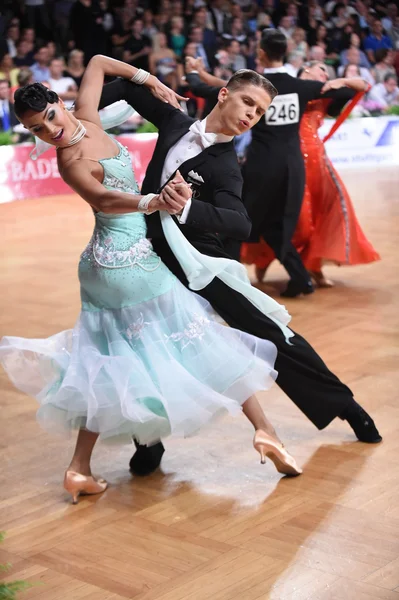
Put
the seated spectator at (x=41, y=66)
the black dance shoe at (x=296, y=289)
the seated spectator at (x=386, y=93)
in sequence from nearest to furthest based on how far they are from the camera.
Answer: the black dance shoe at (x=296, y=289) → the seated spectator at (x=41, y=66) → the seated spectator at (x=386, y=93)

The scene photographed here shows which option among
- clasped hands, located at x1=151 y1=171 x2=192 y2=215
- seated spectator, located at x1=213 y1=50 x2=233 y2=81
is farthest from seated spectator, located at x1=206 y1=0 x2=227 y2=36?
clasped hands, located at x1=151 y1=171 x2=192 y2=215

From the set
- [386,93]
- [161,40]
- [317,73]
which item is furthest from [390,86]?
[317,73]

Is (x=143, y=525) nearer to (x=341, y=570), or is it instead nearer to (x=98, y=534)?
(x=98, y=534)

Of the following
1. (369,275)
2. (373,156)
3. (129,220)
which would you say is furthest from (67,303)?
(373,156)

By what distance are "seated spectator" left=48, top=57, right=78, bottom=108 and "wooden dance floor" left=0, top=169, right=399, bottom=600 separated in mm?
7341

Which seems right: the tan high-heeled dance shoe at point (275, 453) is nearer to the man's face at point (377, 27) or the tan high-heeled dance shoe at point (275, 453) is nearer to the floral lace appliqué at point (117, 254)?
the floral lace appliqué at point (117, 254)

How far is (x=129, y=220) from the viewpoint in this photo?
3.17 metres

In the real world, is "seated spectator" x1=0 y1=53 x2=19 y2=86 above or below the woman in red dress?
below

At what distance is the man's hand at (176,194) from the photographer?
272 centimetres

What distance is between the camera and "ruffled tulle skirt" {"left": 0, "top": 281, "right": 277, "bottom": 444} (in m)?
Answer: 3.03

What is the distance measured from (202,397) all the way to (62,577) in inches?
28.8

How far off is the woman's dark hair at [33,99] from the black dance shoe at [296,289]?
329 centimetres

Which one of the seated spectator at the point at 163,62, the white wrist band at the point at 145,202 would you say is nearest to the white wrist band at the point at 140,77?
the white wrist band at the point at 145,202

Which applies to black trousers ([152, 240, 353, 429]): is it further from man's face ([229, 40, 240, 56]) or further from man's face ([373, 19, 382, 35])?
man's face ([373, 19, 382, 35])
